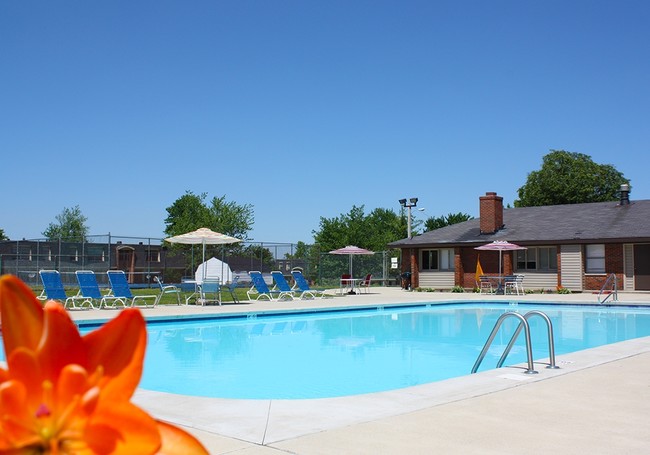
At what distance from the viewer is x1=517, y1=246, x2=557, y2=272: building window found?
2820 centimetres

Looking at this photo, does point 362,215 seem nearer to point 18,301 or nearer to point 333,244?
point 333,244

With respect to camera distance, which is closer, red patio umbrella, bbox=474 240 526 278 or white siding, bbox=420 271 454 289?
red patio umbrella, bbox=474 240 526 278

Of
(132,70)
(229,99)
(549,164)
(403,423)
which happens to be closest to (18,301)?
(403,423)

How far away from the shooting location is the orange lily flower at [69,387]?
604mm

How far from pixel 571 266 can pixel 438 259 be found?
20.5 ft

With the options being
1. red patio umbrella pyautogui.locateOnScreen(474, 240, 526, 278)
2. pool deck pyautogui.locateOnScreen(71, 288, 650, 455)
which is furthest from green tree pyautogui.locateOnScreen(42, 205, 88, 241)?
pool deck pyautogui.locateOnScreen(71, 288, 650, 455)

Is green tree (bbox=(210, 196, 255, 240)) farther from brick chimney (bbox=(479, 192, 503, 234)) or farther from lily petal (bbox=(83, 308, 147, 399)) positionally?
lily petal (bbox=(83, 308, 147, 399))

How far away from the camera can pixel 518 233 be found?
2938cm

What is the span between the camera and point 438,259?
3112 cm

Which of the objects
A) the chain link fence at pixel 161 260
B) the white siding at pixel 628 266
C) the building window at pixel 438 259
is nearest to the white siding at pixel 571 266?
the white siding at pixel 628 266

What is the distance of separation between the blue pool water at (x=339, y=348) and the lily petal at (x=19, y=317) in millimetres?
7647

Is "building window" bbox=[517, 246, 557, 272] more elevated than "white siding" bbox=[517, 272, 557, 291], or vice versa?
"building window" bbox=[517, 246, 557, 272]

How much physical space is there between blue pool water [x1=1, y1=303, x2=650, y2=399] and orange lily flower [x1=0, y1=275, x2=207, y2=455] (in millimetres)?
7649

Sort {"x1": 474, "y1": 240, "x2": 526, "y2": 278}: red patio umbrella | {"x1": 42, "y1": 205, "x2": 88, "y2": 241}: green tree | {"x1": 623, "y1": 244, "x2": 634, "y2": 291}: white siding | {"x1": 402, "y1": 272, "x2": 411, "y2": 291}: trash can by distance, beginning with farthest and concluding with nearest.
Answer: {"x1": 42, "y1": 205, "x2": 88, "y2": 241}: green tree → {"x1": 402, "y1": 272, "x2": 411, "y2": 291}: trash can → {"x1": 474, "y1": 240, "x2": 526, "y2": 278}: red patio umbrella → {"x1": 623, "y1": 244, "x2": 634, "y2": 291}: white siding
